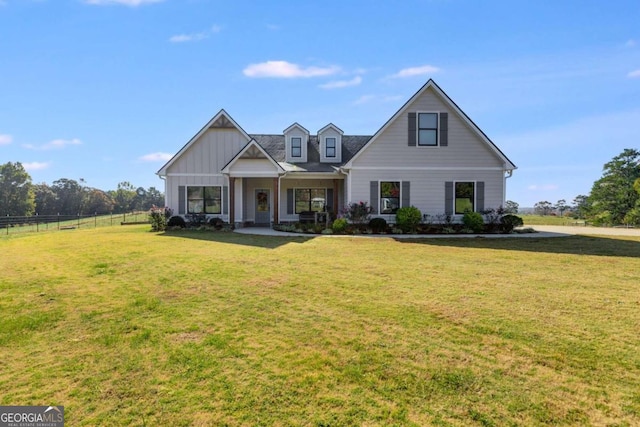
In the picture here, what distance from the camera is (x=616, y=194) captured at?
3203 centimetres

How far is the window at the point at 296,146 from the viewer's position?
69.8ft

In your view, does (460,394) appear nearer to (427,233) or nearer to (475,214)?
(427,233)

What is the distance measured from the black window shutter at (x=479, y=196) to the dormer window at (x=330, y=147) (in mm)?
8673

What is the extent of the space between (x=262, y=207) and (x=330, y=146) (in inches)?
231

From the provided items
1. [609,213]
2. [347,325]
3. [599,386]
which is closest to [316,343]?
[347,325]

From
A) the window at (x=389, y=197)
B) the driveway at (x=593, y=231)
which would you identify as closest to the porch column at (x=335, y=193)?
the window at (x=389, y=197)

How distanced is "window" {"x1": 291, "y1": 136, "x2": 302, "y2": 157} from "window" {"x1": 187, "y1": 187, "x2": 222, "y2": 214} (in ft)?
17.0

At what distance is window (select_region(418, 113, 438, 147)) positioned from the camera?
17.0 meters

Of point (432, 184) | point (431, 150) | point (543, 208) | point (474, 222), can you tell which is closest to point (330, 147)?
point (431, 150)

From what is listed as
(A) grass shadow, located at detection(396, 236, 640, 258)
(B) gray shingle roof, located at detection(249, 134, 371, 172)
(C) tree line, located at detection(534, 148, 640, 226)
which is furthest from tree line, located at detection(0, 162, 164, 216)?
(C) tree line, located at detection(534, 148, 640, 226)

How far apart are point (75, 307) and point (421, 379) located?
204 inches

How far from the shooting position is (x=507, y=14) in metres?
11.5

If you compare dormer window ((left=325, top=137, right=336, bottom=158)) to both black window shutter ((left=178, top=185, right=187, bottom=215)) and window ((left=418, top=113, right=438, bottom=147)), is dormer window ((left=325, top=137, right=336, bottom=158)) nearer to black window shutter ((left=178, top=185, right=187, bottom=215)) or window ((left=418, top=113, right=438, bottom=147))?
window ((left=418, top=113, right=438, bottom=147))

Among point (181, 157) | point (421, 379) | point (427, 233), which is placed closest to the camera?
point (421, 379)
